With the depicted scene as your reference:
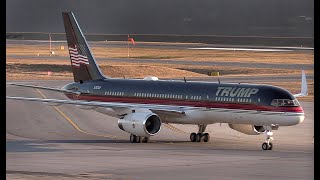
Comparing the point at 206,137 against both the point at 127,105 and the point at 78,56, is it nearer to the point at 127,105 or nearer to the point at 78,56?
the point at 127,105

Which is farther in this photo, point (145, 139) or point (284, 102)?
point (145, 139)

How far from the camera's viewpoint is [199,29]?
160750 millimetres

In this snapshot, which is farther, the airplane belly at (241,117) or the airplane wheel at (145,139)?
the airplane wheel at (145,139)

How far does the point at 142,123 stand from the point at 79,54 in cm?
1030

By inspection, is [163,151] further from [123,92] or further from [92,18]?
[92,18]

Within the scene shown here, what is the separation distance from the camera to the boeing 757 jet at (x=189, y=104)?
47.3m

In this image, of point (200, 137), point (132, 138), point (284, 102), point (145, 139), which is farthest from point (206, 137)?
point (284, 102)

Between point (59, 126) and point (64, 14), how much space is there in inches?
267

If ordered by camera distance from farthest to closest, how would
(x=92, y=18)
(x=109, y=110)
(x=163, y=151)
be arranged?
(x=92, y=18), (x=109, y=110), (x=163, y=151)

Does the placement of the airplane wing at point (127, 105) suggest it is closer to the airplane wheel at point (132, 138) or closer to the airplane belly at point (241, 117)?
the airplane belly at point (241, 117)

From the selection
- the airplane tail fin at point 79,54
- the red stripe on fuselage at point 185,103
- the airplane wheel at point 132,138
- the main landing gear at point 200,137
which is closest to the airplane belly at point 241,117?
the red stripe on fuselage at point 185,103

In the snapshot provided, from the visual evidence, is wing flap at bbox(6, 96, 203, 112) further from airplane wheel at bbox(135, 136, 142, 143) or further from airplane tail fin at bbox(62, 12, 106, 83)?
airplane tail fin at bbox(62, 12, 106, 83)

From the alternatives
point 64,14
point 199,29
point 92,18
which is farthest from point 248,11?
point 64,14

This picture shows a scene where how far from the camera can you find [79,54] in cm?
5753
